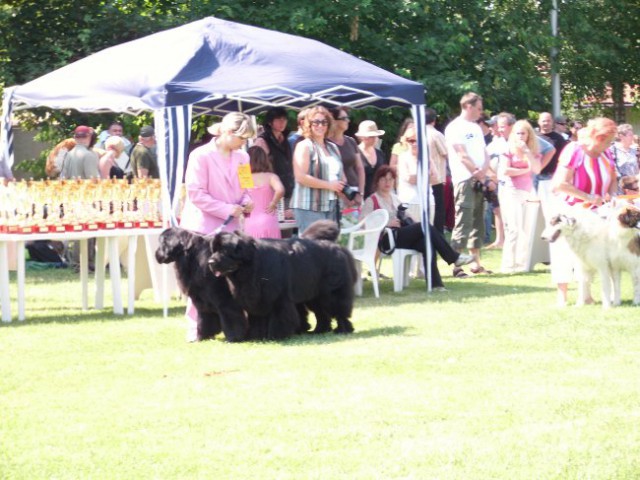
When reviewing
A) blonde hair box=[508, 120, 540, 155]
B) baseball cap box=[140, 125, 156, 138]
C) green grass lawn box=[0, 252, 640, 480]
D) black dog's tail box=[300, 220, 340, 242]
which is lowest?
green grass lawn box=[0, 252, 640, 480]

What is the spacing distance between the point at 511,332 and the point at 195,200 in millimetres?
2666

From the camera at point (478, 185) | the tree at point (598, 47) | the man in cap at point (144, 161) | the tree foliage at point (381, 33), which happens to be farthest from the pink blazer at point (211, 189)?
the tree at point (598, 47)

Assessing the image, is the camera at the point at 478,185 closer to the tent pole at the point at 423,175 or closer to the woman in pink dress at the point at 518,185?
the woman in pink dress at the point at 518,185

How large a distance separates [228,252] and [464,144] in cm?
582

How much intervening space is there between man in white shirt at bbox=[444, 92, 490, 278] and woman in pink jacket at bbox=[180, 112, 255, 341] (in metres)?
4.91

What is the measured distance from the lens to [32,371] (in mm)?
8617

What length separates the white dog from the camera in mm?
10766

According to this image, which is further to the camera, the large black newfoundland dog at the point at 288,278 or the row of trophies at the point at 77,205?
the row of trophies at the point at 77,205

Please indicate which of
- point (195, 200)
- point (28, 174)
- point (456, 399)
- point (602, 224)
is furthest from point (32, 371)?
point (28, 174)

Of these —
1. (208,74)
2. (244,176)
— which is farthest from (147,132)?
(244,176)

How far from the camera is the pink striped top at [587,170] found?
35.7 ft

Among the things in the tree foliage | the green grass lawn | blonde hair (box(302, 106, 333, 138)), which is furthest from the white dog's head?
the tree foliage

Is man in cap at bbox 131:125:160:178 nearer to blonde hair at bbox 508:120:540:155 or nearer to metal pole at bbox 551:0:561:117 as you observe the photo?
blonde hair at bbox 508:120:540:155

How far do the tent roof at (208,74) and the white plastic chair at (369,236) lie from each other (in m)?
1.23
